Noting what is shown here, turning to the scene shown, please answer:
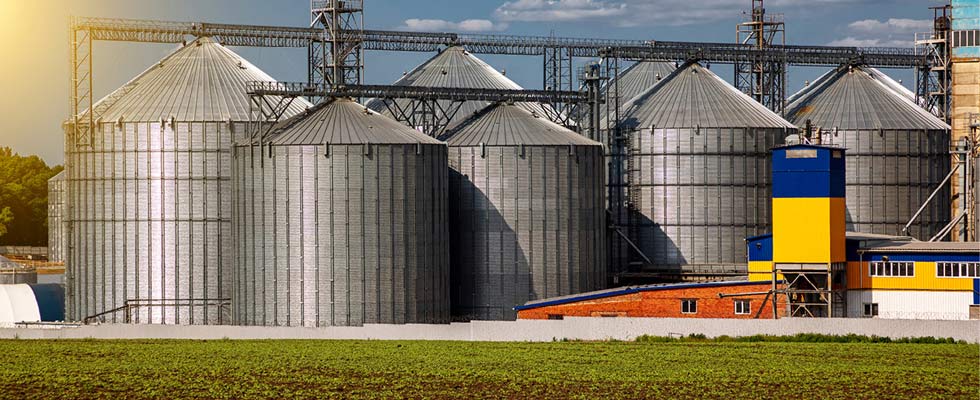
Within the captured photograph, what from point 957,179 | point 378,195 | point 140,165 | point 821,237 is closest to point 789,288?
point 821,237

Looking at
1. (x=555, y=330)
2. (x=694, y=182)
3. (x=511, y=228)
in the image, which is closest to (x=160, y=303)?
(x=511, y=228)

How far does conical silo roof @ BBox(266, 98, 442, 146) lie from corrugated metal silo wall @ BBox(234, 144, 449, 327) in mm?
662

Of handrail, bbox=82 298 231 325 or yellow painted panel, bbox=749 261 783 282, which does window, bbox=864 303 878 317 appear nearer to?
yellow painted panel, bbox=749 261 783 282

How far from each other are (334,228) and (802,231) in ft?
83.6

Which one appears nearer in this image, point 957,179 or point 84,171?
point 84,171

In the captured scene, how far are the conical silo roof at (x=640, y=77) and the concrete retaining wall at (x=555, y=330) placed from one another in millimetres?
Answer: 51057

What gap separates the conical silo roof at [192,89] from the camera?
97.9 metres

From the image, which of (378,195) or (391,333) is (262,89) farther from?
(391,333)

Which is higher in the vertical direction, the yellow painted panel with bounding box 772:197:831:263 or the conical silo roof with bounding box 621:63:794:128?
the conical silo roof with bounding box 621:63:794:128

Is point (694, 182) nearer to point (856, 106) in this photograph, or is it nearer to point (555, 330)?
point (856, 106)

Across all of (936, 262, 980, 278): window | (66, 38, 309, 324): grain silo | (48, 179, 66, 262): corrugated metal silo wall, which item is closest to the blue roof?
(936, 262, 980, 278): window

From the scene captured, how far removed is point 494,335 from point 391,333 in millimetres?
5673

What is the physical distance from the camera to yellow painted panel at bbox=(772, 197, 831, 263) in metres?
85.1

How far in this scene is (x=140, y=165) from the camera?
319 feet
